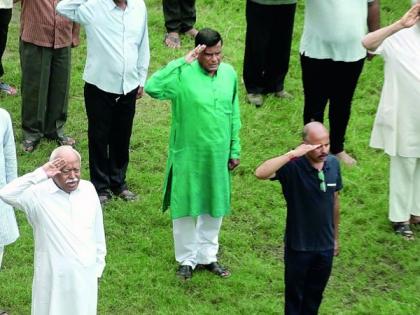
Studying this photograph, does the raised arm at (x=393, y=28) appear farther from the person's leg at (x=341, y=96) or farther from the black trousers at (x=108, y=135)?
the black trousers at (x=108, y=135)

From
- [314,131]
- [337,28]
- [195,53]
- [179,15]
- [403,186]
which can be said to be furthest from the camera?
[179,15]

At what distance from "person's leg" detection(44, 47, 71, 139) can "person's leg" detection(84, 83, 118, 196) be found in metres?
1.11

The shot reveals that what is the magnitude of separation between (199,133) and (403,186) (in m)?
1.92

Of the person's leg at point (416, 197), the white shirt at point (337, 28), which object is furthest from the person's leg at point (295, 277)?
the white shirt at point (337, 28)

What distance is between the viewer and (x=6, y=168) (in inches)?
264

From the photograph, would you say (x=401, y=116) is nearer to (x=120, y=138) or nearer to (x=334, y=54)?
(x=334, y=54)

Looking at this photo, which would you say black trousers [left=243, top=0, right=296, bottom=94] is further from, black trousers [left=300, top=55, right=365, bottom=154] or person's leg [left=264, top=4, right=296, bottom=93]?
black trousers [left=300, top=55, right=365, bottom=154]

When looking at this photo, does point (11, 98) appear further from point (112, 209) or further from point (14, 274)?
point (14, 274)

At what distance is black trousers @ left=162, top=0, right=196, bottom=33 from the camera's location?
11.2 metres

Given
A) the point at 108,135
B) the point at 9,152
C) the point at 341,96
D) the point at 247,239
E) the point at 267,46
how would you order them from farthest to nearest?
the point at 267,46
the point at 341,96
the point at 108,135
the point at 247,239
the point at 9,152

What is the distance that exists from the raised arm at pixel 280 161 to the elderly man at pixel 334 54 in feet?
9.05

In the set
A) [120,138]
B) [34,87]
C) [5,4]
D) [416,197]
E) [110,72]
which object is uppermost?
[5,4]

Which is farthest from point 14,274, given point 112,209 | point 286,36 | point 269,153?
point 286,36

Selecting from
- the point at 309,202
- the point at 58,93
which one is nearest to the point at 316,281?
the point at 309,202
